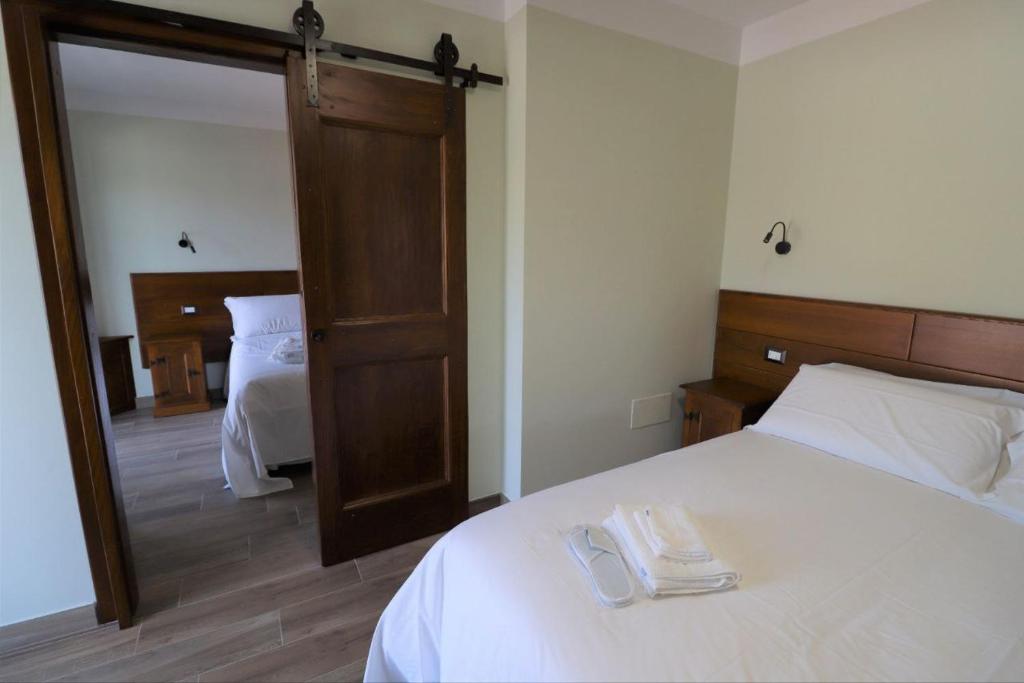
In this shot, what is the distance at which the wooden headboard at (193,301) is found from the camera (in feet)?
12.8

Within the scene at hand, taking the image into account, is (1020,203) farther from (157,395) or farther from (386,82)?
(157,395)

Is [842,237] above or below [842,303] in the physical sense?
above

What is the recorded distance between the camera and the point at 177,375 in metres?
3.91

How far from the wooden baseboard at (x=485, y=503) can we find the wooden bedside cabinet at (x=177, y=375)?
2.86m

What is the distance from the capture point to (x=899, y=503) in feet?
4.91

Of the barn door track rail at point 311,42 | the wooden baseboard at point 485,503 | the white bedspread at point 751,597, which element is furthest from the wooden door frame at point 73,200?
the wooden baseboard at point 485,503

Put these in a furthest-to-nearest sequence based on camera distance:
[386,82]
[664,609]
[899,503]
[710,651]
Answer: [386,82] → [899,503] → [664,609] → [710,651]

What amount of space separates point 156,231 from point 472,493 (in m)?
3.55

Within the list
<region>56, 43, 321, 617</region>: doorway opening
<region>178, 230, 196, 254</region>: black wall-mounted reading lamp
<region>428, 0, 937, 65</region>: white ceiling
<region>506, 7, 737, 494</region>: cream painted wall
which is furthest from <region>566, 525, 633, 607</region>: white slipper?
<region>178, 230, 196, 254</region>: black wall-mounted reading lamp

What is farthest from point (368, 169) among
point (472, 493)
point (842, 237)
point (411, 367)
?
point (842, 237)

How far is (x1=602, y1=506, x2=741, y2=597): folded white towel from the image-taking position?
1077 millimetres

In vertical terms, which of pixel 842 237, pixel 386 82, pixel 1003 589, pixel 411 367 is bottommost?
pixel 1003 589

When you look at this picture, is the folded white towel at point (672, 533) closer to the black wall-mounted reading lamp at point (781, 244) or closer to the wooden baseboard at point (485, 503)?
the wooden baseboard at point (485, 503)

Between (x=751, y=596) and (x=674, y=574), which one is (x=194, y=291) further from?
(x=751, y=596)
